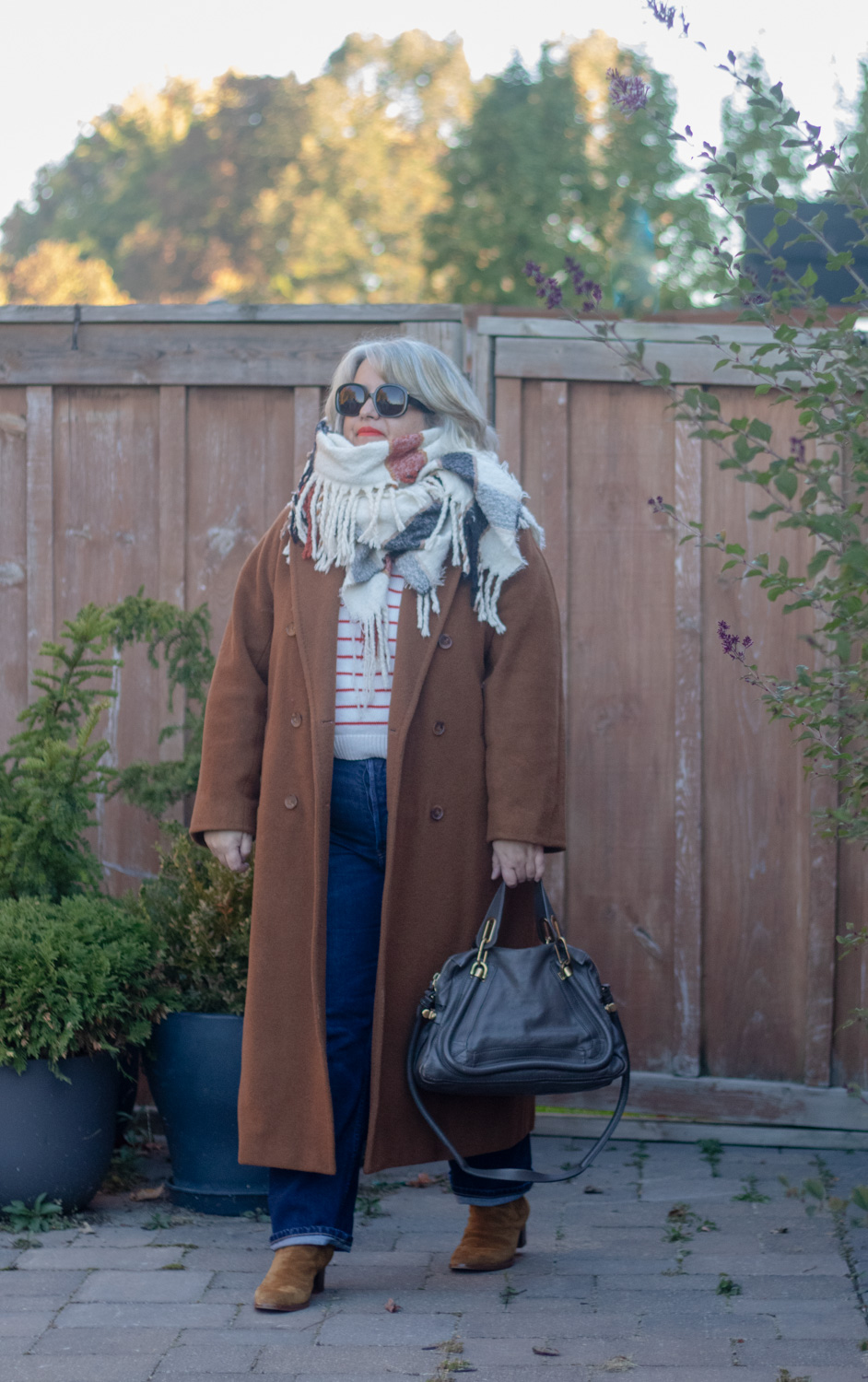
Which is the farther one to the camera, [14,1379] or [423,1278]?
[423,1278]

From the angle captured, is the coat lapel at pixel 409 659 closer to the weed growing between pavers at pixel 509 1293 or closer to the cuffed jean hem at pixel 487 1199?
the cuffed jean hem at pixel 487 1199

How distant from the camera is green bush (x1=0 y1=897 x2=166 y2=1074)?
9.94 feet

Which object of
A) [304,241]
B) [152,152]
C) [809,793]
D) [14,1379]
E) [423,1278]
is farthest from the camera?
[152,152]

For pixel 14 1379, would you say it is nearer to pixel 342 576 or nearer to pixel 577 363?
pixel 342 576

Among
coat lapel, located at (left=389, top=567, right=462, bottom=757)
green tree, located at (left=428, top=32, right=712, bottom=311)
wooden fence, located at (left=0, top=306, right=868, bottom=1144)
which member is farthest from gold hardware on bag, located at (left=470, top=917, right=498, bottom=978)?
green tree, located at (left=428, top=32, right=712, bottom=311)

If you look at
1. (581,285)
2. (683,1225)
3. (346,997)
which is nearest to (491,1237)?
(683,1225)

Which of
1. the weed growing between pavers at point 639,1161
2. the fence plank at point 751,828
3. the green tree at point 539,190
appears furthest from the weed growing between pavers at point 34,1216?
the green tree at point 539,190

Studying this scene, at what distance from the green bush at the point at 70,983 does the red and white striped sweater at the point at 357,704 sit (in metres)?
0.84

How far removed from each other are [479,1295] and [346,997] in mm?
679

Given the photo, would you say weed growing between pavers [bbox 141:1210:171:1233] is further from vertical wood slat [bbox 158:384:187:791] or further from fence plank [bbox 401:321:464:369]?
fence plank [bbox 401:321:464:369]

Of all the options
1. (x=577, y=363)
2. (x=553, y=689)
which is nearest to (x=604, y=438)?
(x=577, y=363)

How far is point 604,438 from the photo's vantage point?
3.93 meters

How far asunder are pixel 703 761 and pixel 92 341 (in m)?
2.25

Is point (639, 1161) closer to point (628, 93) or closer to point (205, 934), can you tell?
point (205, 934)
